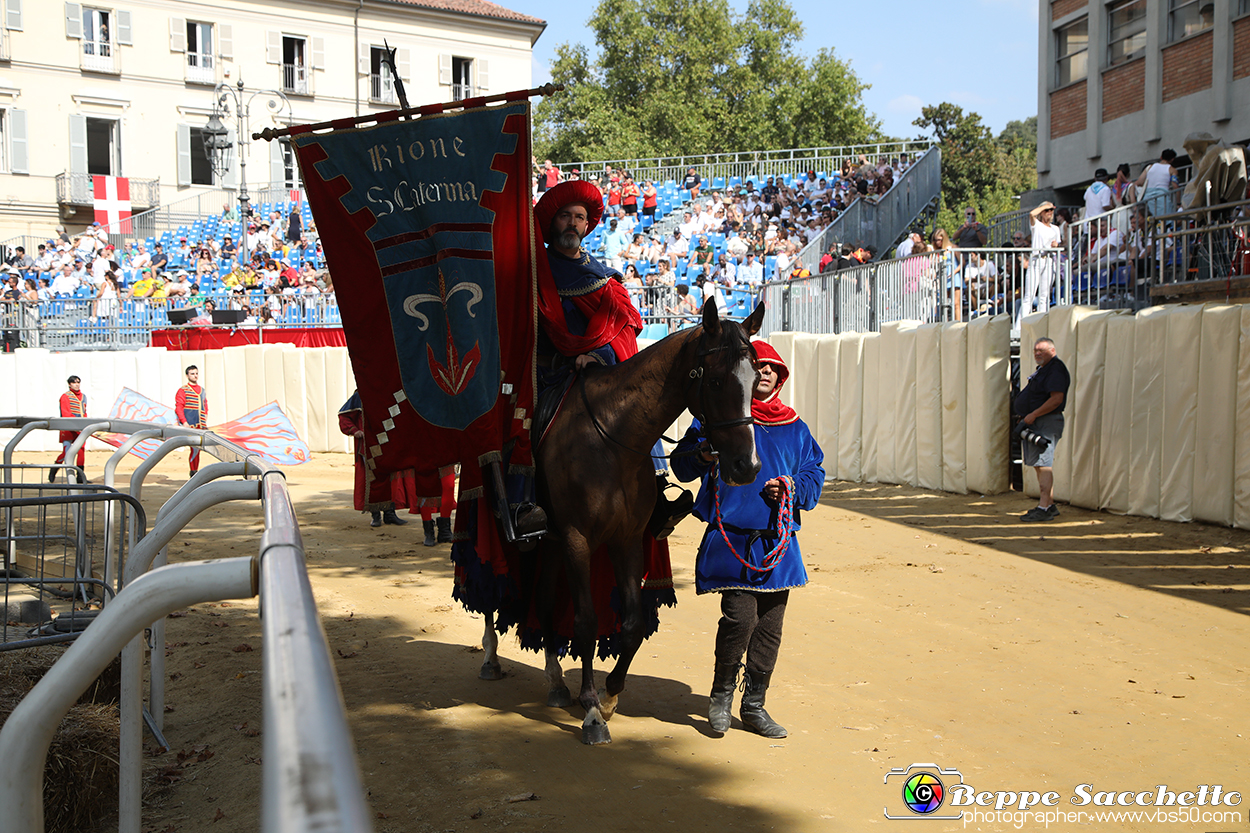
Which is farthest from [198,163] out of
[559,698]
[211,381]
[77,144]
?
[559,698]

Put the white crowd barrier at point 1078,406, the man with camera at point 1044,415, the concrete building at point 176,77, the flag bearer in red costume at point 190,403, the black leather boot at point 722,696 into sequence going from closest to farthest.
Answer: the black leather boot at point 722,696 → the white crowd barrier at point 1078,406 → the man with camera at point 1044,415 → the flag bearer in red costume at point 190,403 → the concrete building at point 176,77

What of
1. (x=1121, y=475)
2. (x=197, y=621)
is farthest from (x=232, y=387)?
(x=1121, y=475)

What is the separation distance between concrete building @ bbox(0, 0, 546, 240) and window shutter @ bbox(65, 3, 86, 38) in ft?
0.14

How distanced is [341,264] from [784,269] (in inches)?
765

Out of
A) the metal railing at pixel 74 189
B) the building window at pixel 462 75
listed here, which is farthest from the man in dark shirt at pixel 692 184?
the metal railing at pixel 74 189

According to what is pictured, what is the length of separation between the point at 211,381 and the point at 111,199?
23.1m

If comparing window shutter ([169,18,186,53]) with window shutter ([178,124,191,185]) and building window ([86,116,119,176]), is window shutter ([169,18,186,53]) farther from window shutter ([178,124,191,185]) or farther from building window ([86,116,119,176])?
building window ([86,116,119,176])

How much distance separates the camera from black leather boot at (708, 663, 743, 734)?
16.3ft

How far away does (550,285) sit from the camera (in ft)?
17.6

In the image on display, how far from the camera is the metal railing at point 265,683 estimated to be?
92cm

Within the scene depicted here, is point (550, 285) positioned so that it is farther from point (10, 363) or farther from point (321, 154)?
point (10, 363)

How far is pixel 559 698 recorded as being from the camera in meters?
5.55

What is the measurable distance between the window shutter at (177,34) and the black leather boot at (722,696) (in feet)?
152

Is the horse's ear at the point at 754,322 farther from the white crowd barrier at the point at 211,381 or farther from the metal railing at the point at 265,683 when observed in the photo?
the white crowd barrier at the point at 211,381
